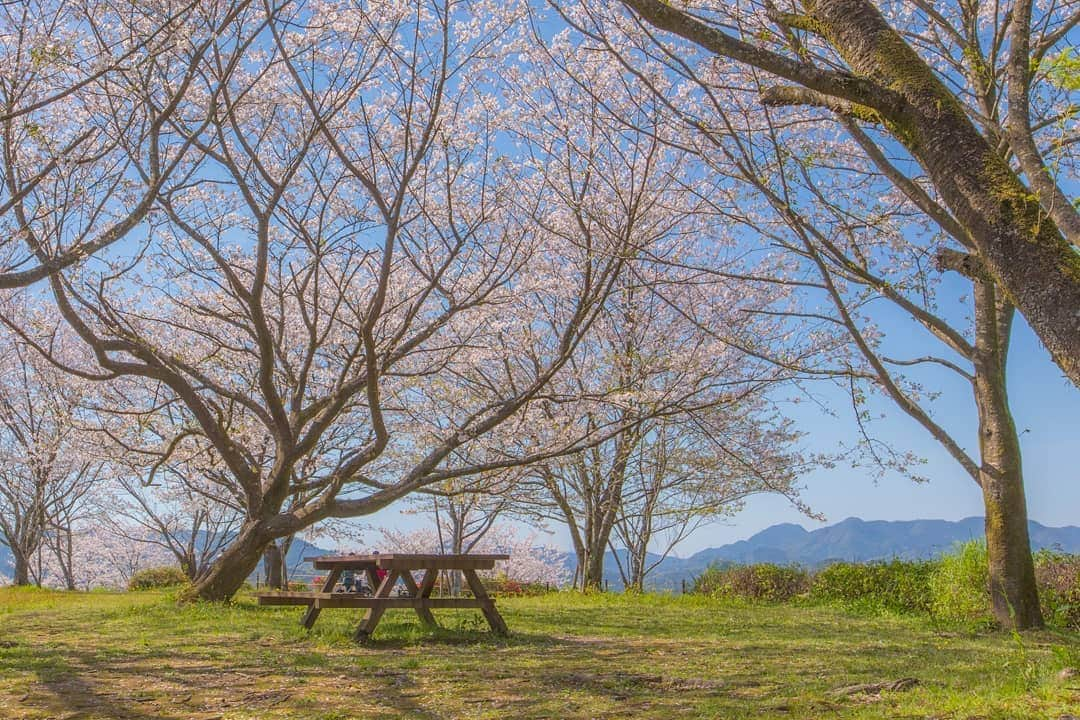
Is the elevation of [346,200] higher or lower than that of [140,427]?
higher

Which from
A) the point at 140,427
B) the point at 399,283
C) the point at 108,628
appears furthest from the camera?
the point at 399,283

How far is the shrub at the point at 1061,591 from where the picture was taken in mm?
10289

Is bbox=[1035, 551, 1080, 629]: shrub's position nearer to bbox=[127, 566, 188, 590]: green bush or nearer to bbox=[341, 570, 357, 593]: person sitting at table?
bbox=[341, 570, 357, 593]: person sitting at table

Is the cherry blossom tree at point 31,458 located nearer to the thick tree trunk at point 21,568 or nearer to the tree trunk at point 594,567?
the thick tree trunk at point 21,568

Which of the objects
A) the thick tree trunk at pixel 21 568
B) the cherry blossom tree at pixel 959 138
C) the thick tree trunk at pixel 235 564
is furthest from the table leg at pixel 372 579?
the thick tree trunk at pixel 21 568

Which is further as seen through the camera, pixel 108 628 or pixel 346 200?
pixel 346 200

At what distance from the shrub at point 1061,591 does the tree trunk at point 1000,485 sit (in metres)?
1.17

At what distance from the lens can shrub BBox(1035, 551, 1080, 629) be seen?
1029 cm

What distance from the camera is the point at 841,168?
32.9 ft

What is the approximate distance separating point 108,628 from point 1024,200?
391 inches

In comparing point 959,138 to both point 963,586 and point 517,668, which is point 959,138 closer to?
point 517,668

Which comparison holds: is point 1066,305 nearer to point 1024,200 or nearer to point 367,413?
point 1024,200

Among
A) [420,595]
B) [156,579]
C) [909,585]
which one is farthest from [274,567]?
[909,585]

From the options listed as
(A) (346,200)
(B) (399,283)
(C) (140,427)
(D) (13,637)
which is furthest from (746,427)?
(D) (13,637)
